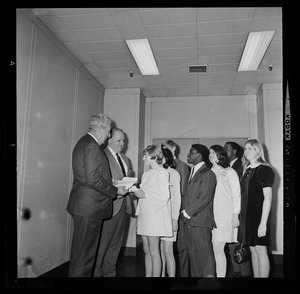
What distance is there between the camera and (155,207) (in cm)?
218

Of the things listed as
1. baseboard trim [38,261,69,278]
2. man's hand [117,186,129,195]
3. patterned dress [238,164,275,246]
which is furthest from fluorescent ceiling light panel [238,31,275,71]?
baseboard trim [38,261,69,278]

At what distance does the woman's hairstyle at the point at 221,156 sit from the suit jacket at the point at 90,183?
86 centimetres

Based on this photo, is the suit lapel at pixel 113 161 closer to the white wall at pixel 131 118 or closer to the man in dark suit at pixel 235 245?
the white wall at pixel 131 118

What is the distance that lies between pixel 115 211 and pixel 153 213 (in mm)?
332

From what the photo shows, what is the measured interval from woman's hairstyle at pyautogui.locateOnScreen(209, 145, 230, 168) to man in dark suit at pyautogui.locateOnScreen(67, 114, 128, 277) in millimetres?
850

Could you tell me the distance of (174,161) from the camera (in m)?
2.23

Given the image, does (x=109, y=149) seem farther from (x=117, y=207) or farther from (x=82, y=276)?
(x=82, y=276)

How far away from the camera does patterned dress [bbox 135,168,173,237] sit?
217 cm

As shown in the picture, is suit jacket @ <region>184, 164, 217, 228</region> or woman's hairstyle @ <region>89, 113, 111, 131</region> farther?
woman's hairstyle @ <region>89, 113, 111, 131</region>

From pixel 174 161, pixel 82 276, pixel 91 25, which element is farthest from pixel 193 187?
pixel 91 25

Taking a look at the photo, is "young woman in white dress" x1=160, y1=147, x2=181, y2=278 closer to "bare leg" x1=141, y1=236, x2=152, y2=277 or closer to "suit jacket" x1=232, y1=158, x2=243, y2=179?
"bare leg" x1=141, y1=236, x2=152, y2=277

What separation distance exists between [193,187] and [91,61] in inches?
54.1
